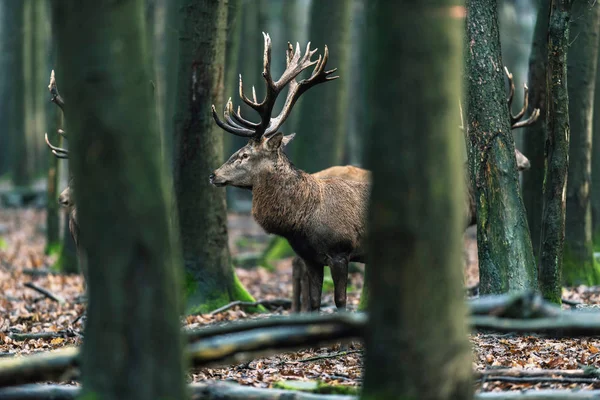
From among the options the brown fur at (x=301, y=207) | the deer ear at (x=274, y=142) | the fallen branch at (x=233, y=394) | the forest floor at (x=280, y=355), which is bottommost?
the forest floor at (x=280, y=355)

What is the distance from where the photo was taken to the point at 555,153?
822 centimetres

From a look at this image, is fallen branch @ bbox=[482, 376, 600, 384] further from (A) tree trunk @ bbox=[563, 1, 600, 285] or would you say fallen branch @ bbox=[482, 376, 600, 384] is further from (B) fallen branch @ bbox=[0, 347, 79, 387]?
(A) tree trunk @ bbox=[563, 1, 600, 285]

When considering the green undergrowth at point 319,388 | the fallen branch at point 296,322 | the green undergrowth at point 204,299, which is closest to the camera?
the fallen branch at point 296,322

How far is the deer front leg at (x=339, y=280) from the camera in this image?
944cm

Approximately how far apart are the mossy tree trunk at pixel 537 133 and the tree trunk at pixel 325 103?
537 centimetres

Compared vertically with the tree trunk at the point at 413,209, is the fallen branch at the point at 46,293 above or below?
below

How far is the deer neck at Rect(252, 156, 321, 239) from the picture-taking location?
31.7 ft

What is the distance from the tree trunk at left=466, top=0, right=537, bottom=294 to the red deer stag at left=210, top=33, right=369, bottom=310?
1.72 m

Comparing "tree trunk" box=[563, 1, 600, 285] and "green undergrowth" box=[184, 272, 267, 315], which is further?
"tree trunk" box=[563, 1, 600, 285]

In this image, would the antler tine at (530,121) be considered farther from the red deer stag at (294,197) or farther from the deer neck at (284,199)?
the deer neck at (284,199)

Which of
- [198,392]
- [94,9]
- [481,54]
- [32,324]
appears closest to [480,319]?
[198,392]

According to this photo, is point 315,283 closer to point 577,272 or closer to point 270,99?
point 270,99

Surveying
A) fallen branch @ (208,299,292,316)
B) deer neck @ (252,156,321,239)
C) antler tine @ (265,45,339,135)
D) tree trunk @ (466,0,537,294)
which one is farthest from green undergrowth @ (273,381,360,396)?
fallen branch @ (208,299,292,316)

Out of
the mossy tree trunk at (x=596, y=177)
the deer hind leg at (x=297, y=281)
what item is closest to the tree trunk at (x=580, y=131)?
the mossy tree trunk at (x=596, y=177)
